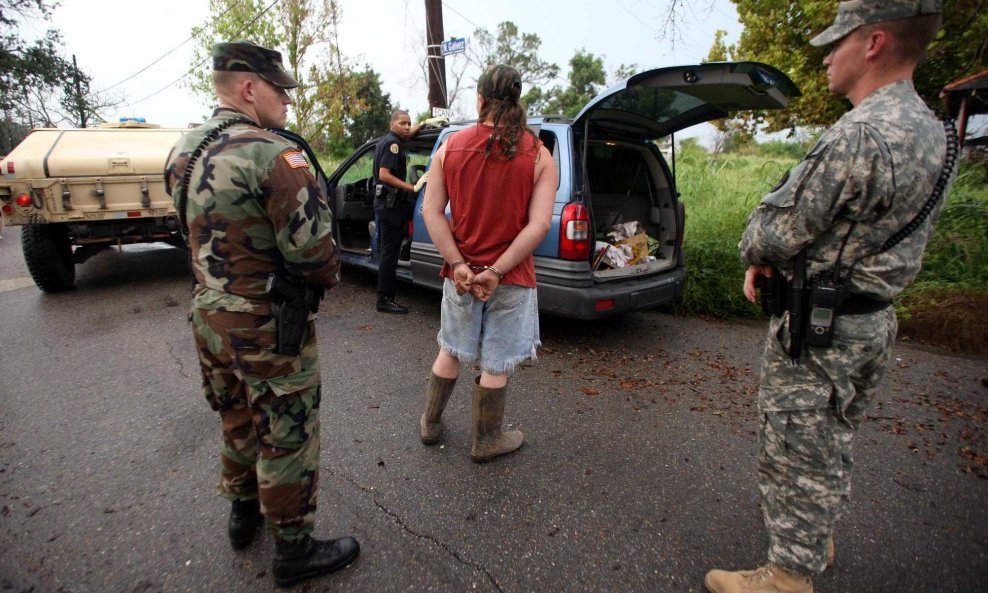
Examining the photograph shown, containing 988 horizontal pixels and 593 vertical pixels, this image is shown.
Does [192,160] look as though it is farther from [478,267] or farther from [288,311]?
[478,267]

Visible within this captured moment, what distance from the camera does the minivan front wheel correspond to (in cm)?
518

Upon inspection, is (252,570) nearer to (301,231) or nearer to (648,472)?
(301,231)

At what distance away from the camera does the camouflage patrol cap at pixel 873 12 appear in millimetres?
1327

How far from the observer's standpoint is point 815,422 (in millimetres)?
1526

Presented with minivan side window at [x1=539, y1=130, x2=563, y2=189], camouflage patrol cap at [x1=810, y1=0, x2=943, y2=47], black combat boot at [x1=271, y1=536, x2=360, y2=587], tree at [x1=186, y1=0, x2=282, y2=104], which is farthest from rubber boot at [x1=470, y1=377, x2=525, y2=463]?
tree at [x1=186, y1=0, x2=282, y2=104]

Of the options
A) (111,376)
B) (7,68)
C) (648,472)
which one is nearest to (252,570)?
(648,472)

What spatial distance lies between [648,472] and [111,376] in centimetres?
353

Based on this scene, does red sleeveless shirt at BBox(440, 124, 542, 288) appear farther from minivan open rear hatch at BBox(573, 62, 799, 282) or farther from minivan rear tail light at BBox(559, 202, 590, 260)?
minivan open rear hatch at BBox(573, 62, 799, 282)

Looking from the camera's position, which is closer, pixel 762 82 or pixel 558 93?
pixel 762 82

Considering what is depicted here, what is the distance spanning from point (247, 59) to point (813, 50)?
880cm

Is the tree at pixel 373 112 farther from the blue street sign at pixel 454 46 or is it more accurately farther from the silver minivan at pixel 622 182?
the silver minivan at pixel 622 182

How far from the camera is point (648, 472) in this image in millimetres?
2434

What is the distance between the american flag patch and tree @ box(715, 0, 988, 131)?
638cm

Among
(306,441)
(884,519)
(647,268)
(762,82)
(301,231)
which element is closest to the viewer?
(301,231)
